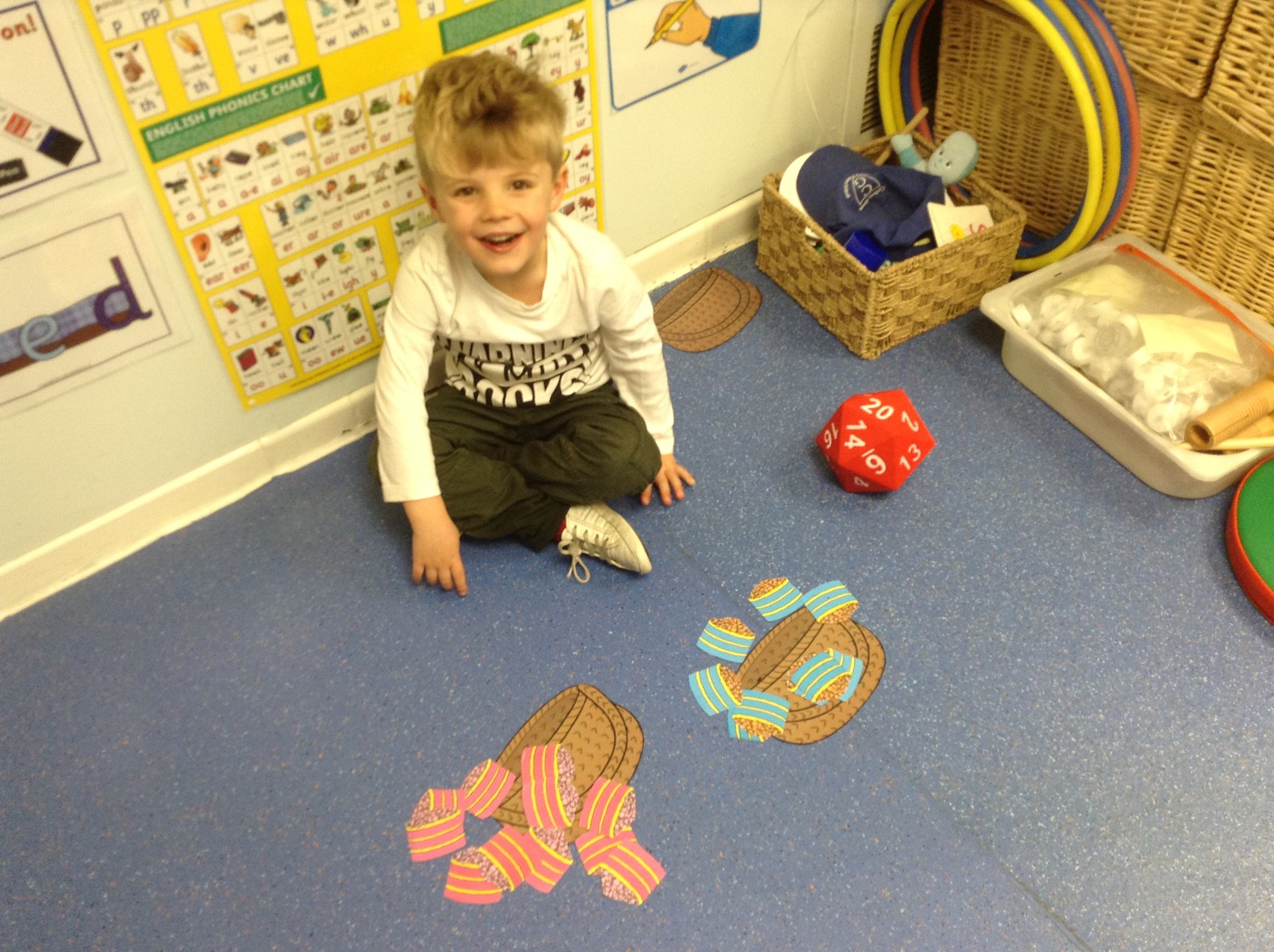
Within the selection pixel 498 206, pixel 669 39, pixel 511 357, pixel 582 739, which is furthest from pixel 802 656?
pixel 669 39

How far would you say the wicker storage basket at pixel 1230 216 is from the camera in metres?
1.35

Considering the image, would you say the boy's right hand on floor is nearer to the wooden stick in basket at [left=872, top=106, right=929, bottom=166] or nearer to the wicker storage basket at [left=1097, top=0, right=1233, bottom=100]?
the wooden stick in basket at [left=872, top=106, right=929, bottom=166]

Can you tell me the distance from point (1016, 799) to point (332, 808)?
0.74 metres

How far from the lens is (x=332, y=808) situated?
1.11 meters

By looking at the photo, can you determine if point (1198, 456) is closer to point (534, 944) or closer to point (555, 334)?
point (555, 334)

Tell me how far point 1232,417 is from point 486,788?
1022 millimetres

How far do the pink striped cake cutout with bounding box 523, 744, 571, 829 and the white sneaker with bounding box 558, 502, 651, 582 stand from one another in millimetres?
240

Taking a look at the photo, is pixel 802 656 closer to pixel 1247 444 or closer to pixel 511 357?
pixel 511 357

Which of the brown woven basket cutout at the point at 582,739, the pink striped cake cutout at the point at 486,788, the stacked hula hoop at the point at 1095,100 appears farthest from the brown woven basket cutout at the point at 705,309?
the pink striped cake cutout at the point at 486,788

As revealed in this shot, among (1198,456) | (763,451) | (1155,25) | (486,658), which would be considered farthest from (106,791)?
(1155,25)

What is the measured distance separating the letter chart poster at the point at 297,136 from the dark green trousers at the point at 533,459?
0.20 m

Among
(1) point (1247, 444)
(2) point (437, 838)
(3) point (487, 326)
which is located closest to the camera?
(2) point (437, 838)

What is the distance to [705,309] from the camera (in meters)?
1.61

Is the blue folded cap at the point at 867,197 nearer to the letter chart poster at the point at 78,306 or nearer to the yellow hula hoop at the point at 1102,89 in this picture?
the yellow hula hoop at the point at 1102,89
